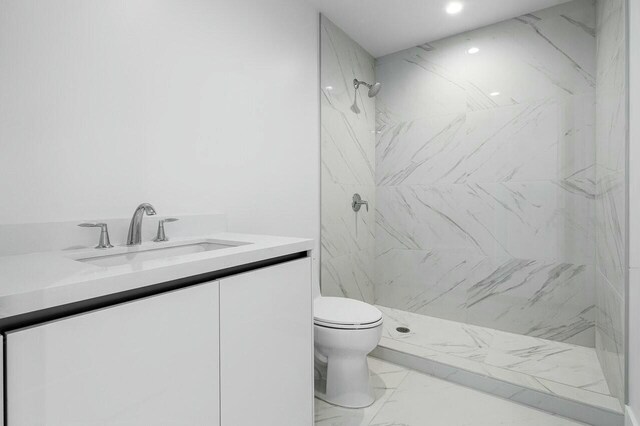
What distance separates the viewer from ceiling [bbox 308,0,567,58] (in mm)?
2150

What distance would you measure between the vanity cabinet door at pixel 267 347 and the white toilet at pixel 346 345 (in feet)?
1.03

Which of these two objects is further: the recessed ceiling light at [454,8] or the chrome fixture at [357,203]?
the chrome fixture at [357,203]

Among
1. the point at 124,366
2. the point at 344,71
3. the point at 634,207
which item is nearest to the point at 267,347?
the point at 124,366

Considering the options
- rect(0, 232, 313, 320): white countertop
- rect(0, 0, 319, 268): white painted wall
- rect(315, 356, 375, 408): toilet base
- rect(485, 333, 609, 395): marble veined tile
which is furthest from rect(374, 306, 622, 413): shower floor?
rect(0, 232, 313, 320): white countertop

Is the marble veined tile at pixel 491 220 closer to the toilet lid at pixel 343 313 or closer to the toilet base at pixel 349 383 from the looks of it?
the toilet lid at pixel 343 313

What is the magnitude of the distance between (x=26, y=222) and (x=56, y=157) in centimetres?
22

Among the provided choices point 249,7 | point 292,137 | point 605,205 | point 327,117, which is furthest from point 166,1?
point 605,205

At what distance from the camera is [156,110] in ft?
4.44

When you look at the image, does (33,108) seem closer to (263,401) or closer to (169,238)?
(169,238)

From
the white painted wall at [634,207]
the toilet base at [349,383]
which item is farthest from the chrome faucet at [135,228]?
the white painted wall at [634,207]

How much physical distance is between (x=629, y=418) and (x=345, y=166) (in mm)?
1990

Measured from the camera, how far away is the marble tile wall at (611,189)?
1.46m

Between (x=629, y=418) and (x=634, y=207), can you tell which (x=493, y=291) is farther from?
(x=634, y=207)

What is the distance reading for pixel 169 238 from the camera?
4.46 ft
